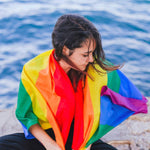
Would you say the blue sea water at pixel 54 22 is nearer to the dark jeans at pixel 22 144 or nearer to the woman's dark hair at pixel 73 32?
the dark jeans at pixel 22 144

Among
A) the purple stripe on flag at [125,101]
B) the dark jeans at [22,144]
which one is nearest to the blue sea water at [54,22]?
the dark jeans at [22,144]

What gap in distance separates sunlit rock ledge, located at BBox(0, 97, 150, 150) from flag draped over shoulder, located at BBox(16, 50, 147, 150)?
550mm

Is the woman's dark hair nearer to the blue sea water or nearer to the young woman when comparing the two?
the young woman

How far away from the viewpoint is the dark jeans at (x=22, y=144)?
149 centimetres

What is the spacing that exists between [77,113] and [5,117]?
1.10 meters

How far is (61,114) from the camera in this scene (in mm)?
1486

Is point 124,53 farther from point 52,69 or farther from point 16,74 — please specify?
point 52,69

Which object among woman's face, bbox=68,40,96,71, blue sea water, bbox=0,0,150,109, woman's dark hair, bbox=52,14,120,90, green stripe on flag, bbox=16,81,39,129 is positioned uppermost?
woman's dark hair, bbox=52,14,120,90

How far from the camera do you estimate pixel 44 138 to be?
147 centimetres

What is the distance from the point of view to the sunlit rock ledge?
6.58 ft

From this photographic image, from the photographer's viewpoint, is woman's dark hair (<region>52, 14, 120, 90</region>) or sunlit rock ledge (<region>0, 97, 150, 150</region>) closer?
woman's dark hair (<region>52, 14, 120, 90</region>)

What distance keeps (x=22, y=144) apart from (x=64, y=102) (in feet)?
1.20

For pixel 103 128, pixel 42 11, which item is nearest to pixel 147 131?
pixel 103 128

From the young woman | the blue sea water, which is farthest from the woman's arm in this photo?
the blue sea water
